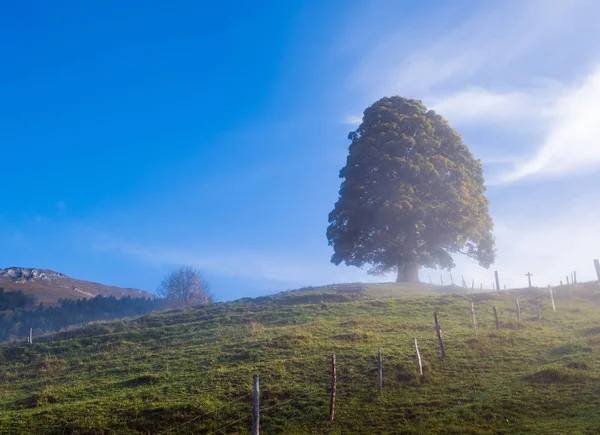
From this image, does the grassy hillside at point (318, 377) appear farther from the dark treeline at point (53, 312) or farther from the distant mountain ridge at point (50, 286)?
the distant mountain ridge at point (50, 286)

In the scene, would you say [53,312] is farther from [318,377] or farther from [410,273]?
[318,377]

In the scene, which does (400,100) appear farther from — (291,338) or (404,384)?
(404,384)

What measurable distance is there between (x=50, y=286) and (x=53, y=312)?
37315 millimetres

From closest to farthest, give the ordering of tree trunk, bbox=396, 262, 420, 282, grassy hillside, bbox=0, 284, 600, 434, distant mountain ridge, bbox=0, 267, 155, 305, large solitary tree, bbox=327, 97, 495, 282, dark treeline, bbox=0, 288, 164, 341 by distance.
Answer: grassy hillside, bbox=0, 284, 600, 434, large solitary tree, bbox=327, 97, 495, 282, tree trunk, bbox=396, 262, 420, 282, dark treeline, bbox=0, 288, 164, 341, distant mountain ridge, bbox=0, 267, 155, 305

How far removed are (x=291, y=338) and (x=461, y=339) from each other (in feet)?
32.3

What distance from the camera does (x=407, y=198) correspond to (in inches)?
1941

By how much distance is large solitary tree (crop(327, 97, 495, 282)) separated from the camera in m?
50.5

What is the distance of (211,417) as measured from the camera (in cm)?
1742

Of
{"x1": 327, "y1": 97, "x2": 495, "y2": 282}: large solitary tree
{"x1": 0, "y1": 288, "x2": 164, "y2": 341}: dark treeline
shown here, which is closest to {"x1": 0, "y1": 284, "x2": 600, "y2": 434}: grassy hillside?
{"x1": 327, "y1": 97, "x2": 495, "y2": 282}: large solitary tree

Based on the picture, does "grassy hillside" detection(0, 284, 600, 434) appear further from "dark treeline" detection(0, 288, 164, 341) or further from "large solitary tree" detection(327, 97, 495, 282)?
"dark treeline" detection(0, 288, 164, 341)

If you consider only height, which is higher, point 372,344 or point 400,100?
point 400,100

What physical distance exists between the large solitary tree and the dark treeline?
42417mm

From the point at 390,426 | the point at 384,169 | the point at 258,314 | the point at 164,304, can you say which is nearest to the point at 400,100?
the point at 384,169

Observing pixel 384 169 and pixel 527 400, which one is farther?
pixel 384 169
